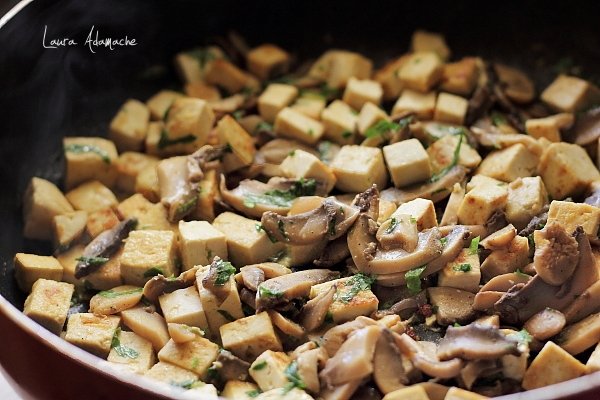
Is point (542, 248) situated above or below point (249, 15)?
below

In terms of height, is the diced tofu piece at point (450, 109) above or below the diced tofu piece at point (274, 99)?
below

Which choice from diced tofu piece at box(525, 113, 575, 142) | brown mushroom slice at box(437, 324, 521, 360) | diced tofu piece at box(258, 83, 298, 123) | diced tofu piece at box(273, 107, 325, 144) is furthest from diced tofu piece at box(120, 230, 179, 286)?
diced tofu piece at box(525, 113, 575, 142)

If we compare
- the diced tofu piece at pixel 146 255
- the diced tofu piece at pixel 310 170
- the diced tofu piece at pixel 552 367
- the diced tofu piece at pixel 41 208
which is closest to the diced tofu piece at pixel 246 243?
the diced tofu piece at pixel 146 255

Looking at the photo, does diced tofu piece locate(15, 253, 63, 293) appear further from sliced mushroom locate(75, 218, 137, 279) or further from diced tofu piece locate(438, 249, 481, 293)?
diced tofu piece locate(438, 249, 481, 293)

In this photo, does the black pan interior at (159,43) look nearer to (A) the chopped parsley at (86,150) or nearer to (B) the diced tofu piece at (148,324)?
(A) the chopped parsley at (86,150)

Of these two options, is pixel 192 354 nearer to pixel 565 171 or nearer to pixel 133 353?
pixel 133 353

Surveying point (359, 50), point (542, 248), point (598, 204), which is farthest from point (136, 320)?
point (359, 50)

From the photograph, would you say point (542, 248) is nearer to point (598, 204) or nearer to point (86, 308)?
point (598, 204)
